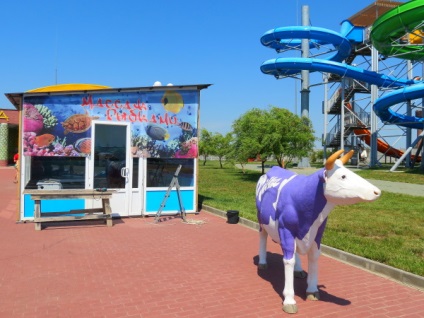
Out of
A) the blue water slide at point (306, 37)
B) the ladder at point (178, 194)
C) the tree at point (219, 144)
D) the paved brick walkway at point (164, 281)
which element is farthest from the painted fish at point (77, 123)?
the tree at point (219, 144)

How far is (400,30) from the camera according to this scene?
76.5 feet

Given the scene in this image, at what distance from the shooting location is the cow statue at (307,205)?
414 centimetres

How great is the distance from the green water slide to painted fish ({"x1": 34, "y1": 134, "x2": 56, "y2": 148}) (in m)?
21.2

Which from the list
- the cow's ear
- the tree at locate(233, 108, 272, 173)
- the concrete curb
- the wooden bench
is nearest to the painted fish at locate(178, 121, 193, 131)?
the wooden bench

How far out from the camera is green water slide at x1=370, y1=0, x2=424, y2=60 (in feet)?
71.9

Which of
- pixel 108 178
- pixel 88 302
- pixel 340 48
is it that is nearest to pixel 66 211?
pixel 108 178

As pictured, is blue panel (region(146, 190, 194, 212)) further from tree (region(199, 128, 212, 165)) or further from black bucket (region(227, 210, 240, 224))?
tree (region(199, 128, 212, 165))

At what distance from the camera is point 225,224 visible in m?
10.4

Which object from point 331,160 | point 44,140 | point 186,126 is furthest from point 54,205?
point 331,160

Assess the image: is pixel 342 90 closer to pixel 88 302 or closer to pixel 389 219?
pixel 389 219

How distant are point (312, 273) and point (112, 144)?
7.73 m

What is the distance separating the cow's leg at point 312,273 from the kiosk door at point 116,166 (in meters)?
7.17

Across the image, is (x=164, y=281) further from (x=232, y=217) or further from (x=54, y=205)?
(x=54, y=205)

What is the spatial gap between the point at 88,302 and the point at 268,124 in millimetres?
19933
